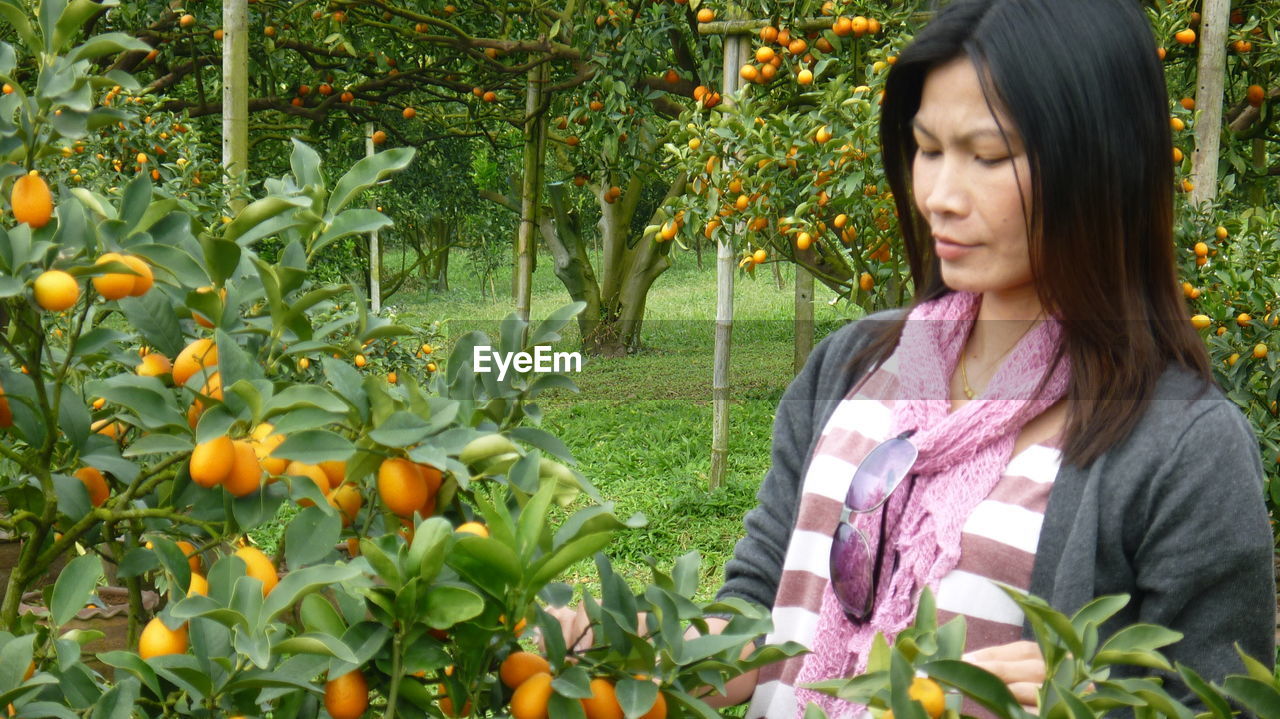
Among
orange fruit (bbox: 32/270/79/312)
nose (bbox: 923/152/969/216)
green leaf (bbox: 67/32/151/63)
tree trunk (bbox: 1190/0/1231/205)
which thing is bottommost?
orange fruit (bbox: 32/270/79/312)

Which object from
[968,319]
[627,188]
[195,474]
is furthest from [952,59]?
[627,188]

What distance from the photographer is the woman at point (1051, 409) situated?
1.08 metres

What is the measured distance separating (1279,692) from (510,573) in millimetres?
443

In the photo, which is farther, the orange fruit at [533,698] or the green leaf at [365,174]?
the green leaf at [365,174]

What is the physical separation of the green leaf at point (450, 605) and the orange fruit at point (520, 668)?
0.26ft

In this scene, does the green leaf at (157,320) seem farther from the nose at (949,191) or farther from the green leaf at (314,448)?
the nose at (949,191)

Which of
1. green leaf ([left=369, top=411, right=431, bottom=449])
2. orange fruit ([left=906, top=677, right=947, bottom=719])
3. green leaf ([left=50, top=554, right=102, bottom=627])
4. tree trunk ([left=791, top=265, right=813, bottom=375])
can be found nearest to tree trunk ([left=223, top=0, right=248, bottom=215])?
green leaf ([left=50, top=554, right=102, bottom=627])

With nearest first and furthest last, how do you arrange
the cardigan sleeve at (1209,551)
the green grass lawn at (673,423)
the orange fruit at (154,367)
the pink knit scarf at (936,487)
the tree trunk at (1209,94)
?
the orange fruit at (154,367)
the cardigan sleeve at (1209,551)
the pink knit scarf at (936,487)
the tree trunk at (1209,94)
the green grass lawn at (673,423)

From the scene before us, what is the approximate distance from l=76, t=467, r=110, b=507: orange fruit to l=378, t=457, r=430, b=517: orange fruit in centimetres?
30

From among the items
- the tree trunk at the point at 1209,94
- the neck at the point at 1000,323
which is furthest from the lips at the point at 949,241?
the tree trunk at the point at 1209,94

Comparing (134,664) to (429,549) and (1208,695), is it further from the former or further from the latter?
(1208,695)

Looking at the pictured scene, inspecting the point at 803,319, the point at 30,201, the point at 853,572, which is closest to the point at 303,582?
the point at 30,201

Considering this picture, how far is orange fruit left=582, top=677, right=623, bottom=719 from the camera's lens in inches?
31.8

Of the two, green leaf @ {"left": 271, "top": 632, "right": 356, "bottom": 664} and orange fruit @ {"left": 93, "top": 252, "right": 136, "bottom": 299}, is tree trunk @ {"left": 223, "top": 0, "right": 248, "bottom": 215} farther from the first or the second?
green leaf @ {"left": 271, "top": 632, "right": 356, "bottom": 664}
